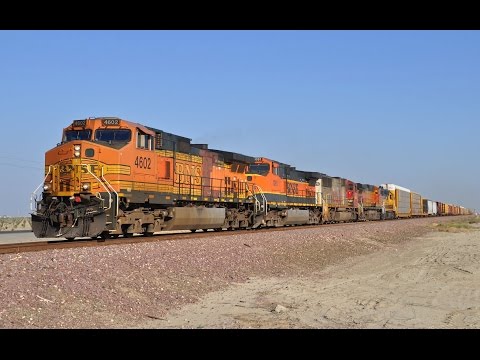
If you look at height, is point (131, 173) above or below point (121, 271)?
above

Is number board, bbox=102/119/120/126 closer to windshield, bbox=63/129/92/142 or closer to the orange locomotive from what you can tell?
the orange locomotive

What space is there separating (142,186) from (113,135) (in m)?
1.96

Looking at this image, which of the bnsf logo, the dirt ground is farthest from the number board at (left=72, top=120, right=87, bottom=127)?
the dirt ground

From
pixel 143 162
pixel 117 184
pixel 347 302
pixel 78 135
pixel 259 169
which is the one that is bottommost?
pixel 347 302

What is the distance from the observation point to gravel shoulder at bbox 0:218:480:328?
7789mm

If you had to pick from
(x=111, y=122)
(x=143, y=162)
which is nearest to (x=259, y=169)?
(x=143, y=162)

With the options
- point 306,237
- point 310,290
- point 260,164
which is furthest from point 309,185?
point 310,290

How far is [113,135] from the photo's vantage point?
17.0 metres

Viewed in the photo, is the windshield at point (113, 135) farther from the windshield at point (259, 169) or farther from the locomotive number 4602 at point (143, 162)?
the windshield at point (259, 169)

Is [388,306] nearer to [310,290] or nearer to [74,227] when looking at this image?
[310,290]

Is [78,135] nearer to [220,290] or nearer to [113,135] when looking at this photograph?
[113,135]
